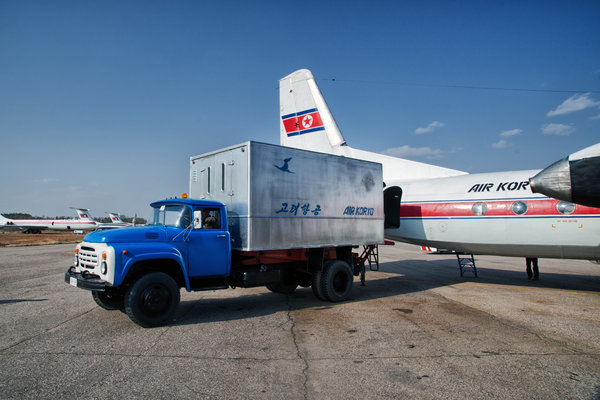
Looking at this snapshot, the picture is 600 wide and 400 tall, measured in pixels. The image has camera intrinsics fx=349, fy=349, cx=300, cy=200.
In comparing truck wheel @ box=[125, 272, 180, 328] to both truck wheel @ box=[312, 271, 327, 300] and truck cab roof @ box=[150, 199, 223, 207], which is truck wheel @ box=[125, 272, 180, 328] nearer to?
truck cab roof @ box=[150, 199, 223, 207]

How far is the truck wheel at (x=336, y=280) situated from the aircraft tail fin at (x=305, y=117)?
6.36m

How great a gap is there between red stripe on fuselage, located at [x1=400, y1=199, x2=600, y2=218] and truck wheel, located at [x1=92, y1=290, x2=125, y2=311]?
33.0ft

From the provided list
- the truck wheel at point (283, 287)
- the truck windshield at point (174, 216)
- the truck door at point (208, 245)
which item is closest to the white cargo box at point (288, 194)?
the truck door at point (208, 245)

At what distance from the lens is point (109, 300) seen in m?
7.68

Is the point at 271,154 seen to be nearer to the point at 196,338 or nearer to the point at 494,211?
the point at 196,338

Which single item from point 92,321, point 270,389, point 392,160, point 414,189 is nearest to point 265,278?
point 92,321

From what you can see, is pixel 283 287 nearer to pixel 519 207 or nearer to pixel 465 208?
pixel 465 208

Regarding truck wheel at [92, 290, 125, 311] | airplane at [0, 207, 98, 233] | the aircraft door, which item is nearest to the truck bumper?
truck wheel at [92, 290, 125, 311]

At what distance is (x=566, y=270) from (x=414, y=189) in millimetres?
10957

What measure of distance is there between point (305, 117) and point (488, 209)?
8339 millimetres

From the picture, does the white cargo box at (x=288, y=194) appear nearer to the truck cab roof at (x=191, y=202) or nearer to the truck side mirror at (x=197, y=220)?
the truck cab roof at (x=191, y=202)

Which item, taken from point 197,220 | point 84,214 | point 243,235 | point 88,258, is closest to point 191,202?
point 197,220

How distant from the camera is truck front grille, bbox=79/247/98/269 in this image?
688 centimetres

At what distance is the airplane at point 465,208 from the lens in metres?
10.9
